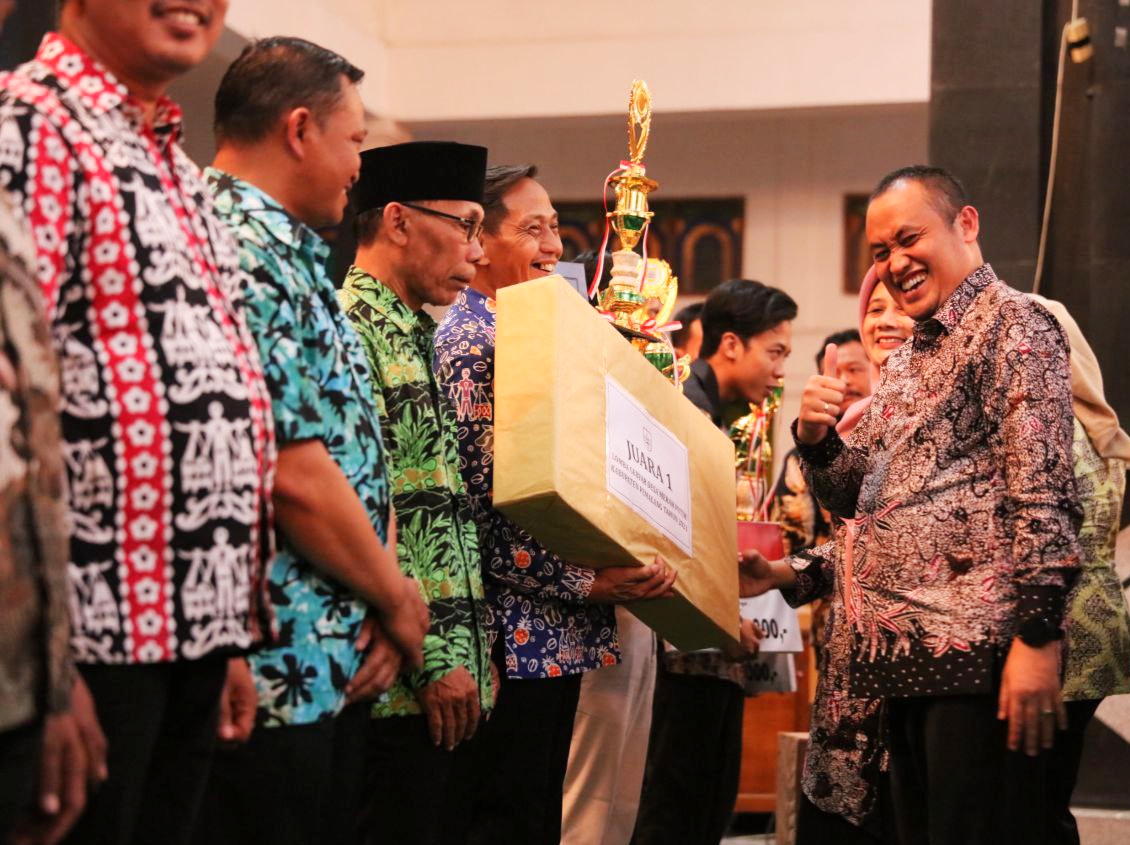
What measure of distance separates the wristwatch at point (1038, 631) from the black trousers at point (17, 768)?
1.67 m

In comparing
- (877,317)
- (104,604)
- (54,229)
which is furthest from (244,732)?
(877,317)

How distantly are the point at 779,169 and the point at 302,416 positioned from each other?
8699 millimetres

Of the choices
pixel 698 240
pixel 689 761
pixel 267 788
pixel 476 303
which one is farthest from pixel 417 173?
pixel 698 240

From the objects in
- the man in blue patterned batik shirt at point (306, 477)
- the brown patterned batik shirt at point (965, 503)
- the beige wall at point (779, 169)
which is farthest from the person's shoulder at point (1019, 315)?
the beige wall at point (779, 169)

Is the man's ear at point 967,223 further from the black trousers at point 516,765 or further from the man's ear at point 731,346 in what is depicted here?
the man's ear at point 731,346

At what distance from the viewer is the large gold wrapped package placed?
8.53 ft

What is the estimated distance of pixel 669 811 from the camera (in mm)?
4367

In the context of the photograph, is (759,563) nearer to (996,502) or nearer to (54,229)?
(996,502)

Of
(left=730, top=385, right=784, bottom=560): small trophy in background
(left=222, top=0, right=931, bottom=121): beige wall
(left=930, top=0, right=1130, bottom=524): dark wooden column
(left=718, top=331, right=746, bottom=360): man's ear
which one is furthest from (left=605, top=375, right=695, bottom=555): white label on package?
(left=222, top=0, right=931, bottom=121): beige wall

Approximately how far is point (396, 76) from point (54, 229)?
823 centimetres

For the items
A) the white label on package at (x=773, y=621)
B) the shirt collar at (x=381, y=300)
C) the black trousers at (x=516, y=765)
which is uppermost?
the shirt collar at (x=381, y=300)

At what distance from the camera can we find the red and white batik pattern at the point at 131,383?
1.58 metres

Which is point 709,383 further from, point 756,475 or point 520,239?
point 520,239

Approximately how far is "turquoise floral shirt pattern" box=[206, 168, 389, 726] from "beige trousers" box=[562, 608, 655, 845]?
1.55m
